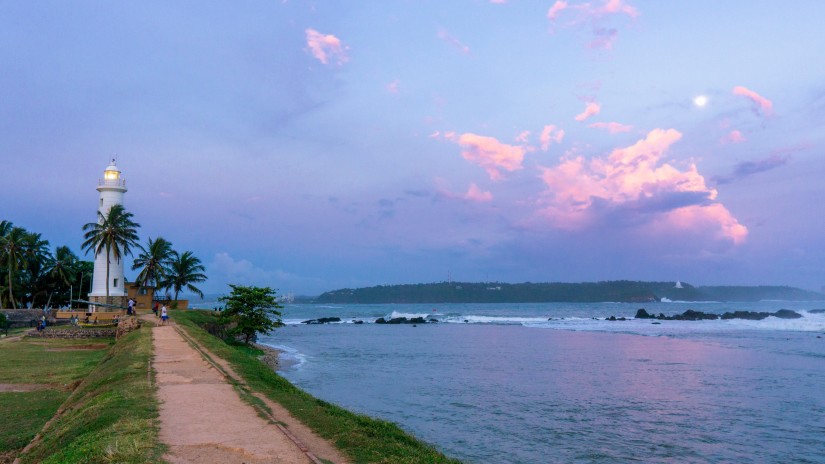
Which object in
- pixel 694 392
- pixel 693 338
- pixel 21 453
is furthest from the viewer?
pixel 693 338

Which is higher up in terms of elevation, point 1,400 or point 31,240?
point 31,240

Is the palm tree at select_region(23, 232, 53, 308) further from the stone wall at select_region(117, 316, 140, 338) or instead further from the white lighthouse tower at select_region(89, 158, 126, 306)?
the stone wall at select_region(117, 316, 140, 338)

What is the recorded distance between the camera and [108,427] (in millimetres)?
9023

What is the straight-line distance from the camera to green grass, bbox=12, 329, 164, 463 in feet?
25.1

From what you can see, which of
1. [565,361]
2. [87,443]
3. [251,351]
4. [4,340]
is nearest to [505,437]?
[87,443]

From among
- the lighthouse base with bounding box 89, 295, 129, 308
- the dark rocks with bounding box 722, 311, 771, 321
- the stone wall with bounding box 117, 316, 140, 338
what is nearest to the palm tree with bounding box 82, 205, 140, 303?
the lighthouse base with bounding box 89, 295, 129, 308

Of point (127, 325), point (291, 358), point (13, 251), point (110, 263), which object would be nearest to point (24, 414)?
point (127, 325)

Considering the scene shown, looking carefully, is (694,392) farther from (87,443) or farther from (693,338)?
(693,338)

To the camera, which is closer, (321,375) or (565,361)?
(321,375)

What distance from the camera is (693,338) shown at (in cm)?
4425

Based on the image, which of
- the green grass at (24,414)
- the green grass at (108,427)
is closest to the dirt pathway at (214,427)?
the green grass at (108,427)

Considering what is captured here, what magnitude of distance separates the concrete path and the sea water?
5.29 metres

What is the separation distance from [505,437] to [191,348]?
1266 cm

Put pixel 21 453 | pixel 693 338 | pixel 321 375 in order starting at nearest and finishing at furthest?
pixel 21 453
pixel 321 375
pixel 693 338
